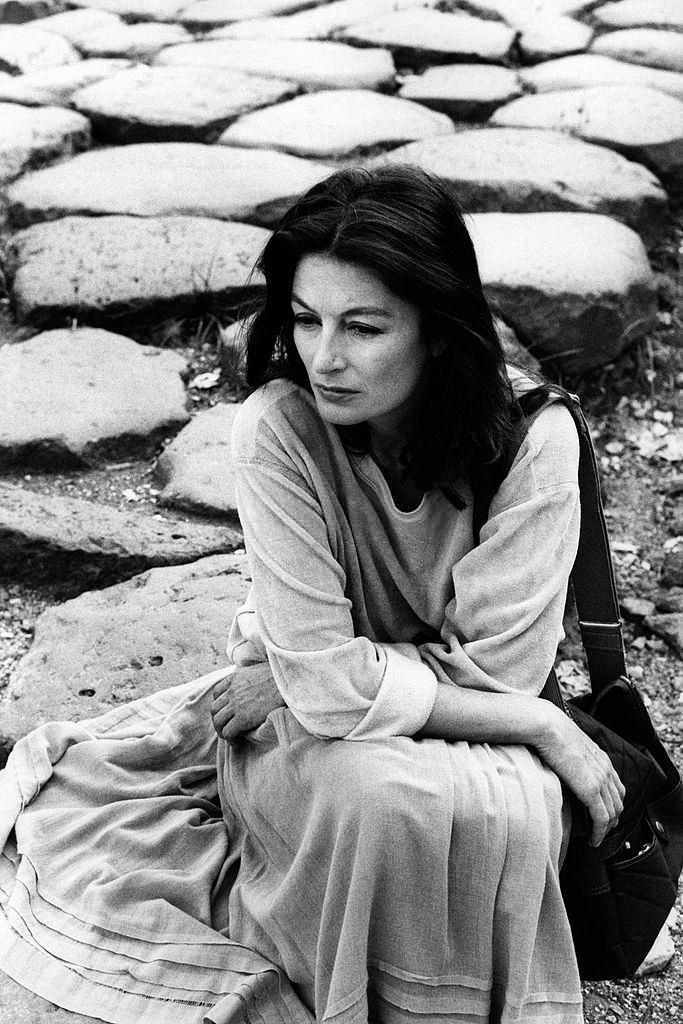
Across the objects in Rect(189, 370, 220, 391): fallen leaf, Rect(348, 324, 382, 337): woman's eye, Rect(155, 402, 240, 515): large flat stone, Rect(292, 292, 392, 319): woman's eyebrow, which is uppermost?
Rect(292, 292, 392, 319): woman's eyebrow

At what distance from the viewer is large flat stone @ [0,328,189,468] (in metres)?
3.38

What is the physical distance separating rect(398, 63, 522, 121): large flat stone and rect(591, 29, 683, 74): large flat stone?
67 cm

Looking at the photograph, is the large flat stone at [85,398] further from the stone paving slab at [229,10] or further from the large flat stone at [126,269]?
the stone paving slab at [229,10]

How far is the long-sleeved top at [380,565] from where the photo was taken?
2.01 m

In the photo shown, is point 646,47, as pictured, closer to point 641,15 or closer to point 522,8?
point 641,15

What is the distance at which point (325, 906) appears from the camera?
1950 millimetres

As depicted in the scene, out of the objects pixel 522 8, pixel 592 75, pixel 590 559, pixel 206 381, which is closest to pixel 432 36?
pixel 592 75

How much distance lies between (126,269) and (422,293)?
2.30 metres

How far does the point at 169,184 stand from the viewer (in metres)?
4.68

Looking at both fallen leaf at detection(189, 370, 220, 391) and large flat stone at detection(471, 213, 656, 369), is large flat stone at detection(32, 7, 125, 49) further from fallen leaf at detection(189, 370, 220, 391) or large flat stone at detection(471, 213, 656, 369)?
fallen leaf at detection(189, 370, 220, 391)

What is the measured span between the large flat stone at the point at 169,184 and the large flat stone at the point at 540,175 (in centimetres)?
51

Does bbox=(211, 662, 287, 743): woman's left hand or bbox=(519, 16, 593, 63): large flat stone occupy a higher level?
bbox=(519, 16, 593, 63): large flat stone

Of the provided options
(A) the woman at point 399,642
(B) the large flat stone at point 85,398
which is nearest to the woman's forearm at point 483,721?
(A) the woman at point 399,642

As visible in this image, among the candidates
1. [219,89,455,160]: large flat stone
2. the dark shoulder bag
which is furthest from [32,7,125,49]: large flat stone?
the dark shoulder bag
